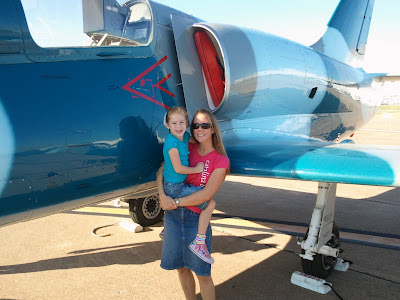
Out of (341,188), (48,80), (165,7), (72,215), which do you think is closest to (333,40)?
(341,188)

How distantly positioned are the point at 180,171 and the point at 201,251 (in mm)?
531

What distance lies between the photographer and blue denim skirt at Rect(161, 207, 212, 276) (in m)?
2.35

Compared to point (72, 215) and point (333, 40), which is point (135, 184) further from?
point (333, 40)

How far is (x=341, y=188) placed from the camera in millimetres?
7168

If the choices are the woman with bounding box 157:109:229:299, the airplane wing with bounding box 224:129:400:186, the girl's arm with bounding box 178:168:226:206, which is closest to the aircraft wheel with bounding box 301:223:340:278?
the airplane wing with bounding box 224:129:400:186

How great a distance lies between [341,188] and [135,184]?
5.47m

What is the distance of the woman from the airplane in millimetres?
542

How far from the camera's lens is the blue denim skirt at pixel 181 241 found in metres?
2.35

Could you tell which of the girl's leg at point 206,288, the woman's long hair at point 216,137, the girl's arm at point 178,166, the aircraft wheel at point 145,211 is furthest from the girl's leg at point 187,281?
the aircraft wheel at point 145,211

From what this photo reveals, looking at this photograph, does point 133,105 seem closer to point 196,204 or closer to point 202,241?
point 196,204

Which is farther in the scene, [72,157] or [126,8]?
[126,8]

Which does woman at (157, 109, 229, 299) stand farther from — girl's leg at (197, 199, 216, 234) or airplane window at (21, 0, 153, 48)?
airplane window at (21, 0, 153, 48)

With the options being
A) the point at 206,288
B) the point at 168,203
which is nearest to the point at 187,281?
the point at 206,288

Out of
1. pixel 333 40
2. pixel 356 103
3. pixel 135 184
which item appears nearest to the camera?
pixel 135 184
